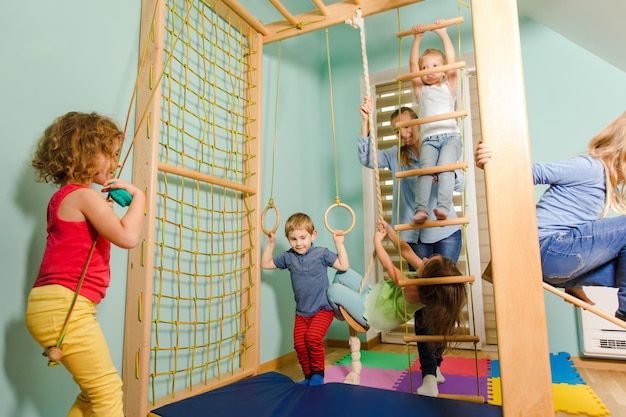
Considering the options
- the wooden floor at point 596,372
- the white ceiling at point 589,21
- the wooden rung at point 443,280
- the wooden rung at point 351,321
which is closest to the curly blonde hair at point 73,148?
the wooden rung at point 443,280

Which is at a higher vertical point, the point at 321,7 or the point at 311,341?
the point at 321,7

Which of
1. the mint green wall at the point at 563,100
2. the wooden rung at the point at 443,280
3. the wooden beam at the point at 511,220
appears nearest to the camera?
the wooden beam at the point at 511,220

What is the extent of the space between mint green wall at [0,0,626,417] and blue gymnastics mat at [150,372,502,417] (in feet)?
1.39

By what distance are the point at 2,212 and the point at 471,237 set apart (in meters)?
2.78

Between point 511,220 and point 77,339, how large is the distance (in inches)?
48.8

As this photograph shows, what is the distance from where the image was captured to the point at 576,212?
1621 millimetres

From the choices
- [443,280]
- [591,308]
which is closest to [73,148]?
[443,280]

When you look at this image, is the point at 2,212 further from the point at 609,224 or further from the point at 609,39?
the point at 609,39

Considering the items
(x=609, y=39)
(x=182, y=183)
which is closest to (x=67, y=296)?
(x=182, y=183)

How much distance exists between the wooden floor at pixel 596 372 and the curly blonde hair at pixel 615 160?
0.98 meters

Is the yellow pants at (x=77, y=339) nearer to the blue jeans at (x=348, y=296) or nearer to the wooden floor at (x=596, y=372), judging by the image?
the blue jeans at (x=348, y=296)

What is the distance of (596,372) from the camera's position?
2553 mm

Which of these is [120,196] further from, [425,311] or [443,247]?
[443,247]

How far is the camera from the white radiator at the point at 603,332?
2.56m
